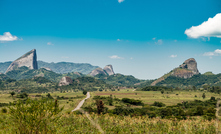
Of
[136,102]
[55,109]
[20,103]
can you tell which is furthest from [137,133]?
[136,102]

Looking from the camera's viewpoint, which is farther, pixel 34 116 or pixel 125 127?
pixel 125 127

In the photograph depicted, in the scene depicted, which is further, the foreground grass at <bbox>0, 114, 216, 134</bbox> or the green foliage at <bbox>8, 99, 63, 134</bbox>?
the foreground grass at <bbox>0, 114, 216, 134</bbox>

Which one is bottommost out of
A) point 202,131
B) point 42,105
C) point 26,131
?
point 202,131

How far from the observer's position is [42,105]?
10.8 metres

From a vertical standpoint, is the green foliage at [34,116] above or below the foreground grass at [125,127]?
above

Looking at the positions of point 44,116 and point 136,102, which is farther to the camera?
point 136,102

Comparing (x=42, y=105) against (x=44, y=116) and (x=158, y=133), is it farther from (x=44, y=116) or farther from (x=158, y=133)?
(x=158, y=133)

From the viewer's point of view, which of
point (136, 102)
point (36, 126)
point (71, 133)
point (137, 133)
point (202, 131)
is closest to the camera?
point (36, 126)

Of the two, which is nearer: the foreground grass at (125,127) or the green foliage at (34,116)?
the green foliage at (34,116)

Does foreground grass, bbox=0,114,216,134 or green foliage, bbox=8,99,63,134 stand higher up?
green foliage, bbox=8,99,63,134

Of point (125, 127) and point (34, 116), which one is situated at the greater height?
point (34, 116)

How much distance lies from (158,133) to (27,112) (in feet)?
49.6

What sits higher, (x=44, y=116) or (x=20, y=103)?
(x=20, y=103)

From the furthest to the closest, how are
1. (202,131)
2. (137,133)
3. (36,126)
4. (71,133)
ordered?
1. (202,131)
2. (137,133)
3. (71,133)
4. (36,126)
